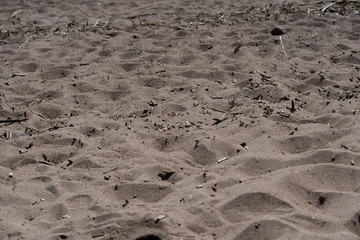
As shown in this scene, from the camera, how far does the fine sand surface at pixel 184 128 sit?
2.67m

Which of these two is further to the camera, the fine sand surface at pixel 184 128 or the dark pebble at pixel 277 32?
the dark pebble at pixel 277 32

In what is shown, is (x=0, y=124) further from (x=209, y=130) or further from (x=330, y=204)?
(x=330, y=204)

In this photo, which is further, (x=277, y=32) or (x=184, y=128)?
(x=277, y=32)

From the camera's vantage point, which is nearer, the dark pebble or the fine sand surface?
the fine sand surface

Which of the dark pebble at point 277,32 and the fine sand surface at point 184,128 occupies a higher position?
the fine sand surface at point 184,128

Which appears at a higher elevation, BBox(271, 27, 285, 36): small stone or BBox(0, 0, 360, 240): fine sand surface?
BBox(0, 0, 360, 240): fine sand surface

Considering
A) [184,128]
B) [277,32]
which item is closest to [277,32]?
[277,32]

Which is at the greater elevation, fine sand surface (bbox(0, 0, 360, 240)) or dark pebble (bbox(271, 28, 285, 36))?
fine sand surface (bbox(0, 0, 360, 240))

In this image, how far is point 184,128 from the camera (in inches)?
147

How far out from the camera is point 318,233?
2.45m

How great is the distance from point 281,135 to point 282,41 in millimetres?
2289

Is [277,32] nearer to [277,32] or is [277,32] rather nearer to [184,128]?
[277,32]

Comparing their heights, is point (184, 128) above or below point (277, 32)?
above

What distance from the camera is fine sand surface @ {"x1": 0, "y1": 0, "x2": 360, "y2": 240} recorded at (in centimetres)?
267
